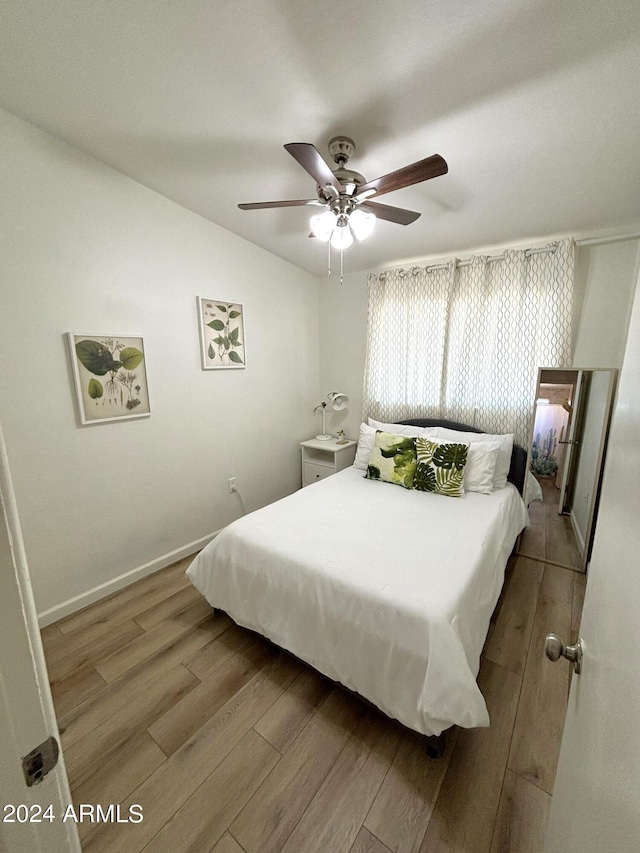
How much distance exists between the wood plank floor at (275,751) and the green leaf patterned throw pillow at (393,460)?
1.04 m

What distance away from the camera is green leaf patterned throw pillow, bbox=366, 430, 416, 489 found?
2445 millimetres

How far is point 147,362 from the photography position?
2166 mm

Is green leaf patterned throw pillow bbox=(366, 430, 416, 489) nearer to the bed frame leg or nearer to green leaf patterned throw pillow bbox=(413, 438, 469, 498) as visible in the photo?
green leaf patterned throw pillow bbox=(413, 438, 469, 498)

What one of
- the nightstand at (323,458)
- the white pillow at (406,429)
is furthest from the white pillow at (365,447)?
the nightstand at (323,458)

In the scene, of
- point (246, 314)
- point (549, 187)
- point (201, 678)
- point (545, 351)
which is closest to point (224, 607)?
point (201, 678)

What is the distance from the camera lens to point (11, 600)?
1.52ft

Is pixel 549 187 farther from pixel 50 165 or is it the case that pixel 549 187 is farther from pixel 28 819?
pixel 28 819

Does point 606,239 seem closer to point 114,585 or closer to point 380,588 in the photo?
point 380,588

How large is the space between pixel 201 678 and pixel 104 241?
2.41 metres

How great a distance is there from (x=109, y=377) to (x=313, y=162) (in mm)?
1622

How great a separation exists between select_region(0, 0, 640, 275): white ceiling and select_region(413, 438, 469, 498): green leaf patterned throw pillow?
1560mm

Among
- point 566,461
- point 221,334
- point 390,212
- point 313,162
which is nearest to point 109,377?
point 221,334

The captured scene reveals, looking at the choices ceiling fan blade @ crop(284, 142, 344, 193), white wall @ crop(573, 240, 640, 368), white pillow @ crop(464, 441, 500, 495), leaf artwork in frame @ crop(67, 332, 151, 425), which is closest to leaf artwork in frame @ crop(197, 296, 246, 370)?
leaf artwork in frame @ crop(67, 332, 151, 425)

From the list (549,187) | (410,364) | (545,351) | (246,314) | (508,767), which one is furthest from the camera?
(410,364)
